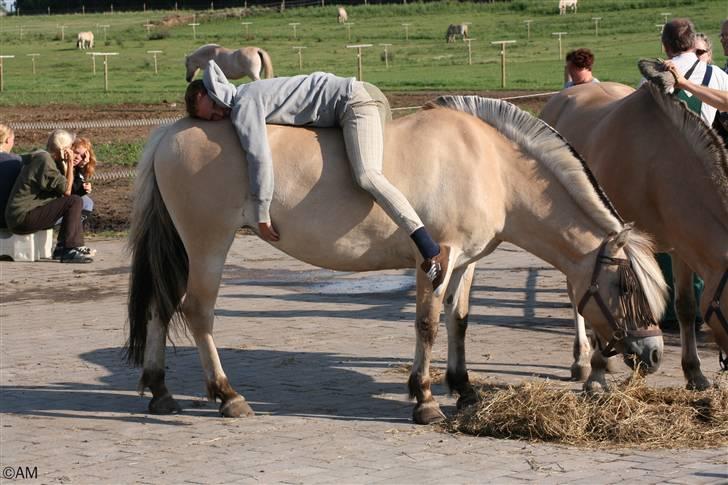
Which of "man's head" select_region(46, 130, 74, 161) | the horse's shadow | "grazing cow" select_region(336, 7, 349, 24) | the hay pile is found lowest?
the horse's shadow

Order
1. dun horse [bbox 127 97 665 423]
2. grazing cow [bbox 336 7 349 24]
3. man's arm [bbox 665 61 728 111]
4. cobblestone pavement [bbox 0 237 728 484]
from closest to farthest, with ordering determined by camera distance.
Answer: cobblestone pavement [bbox 0 237 728 484] → dun horse [bbox 127 97 665 423] → man's arm [bbox 665 61 728 111] → grazing cow [bbox 336 7 349 24]

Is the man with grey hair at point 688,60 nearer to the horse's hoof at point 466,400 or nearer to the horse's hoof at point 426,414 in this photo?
the horse's hoof at point 466,400

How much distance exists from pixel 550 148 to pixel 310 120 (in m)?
1.40

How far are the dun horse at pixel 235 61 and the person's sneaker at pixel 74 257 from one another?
7.09ft

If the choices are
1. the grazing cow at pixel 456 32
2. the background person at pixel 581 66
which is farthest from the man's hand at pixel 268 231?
the grazing cow at pixel 456 32

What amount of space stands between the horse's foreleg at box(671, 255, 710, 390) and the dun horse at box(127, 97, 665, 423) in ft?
3.68

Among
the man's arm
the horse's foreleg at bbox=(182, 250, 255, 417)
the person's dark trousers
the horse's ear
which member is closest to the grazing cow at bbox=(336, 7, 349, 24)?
the person's dark trousers

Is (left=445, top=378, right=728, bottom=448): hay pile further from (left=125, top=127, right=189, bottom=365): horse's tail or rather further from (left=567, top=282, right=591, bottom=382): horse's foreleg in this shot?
(left=125, top=127, right=189, bottom=365): horse's tail

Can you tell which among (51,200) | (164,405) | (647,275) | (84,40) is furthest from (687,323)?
(84,40)

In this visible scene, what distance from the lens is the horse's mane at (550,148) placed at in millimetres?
6797

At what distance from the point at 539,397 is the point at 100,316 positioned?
479 centimetres

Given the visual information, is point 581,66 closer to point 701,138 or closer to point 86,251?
point 701,138

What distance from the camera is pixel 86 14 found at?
9112 centimetres

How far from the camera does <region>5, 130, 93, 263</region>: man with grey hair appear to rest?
1255cm
